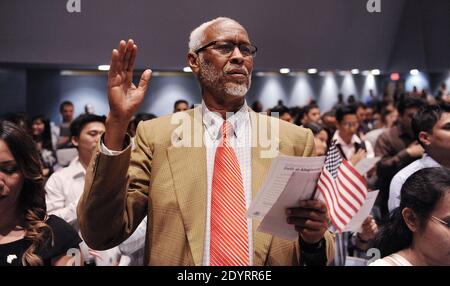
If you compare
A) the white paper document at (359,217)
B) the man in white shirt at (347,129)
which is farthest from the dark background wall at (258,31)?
the white paper document at (359,217)

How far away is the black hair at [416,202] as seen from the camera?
97.0 inches

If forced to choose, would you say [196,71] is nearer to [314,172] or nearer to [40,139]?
[314,172]

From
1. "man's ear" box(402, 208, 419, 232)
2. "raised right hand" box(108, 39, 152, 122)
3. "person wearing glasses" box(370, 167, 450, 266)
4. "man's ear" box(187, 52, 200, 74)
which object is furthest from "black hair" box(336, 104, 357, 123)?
"raised right hand" box(108, 39, 152, 122)

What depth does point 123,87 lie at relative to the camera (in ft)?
6.62

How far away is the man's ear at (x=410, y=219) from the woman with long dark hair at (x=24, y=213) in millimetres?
1332

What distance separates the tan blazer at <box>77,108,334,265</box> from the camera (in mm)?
2108

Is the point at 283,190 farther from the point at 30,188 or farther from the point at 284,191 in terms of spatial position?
the point at 30,188

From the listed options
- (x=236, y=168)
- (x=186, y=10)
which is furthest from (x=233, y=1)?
(x=236, y=168)

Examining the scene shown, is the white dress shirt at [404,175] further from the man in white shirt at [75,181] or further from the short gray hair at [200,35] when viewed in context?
the short gray hair at [200,35]

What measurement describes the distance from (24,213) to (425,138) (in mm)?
2485

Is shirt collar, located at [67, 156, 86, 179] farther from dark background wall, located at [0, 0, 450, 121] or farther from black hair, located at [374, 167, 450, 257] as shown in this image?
black hair, located at [374, 167, 450, 257]

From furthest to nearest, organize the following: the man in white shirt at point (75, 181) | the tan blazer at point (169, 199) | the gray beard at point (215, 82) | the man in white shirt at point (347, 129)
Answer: the man in white shirt at point (347, 129) → the man in white shirt at point (75, 181) → the gray beard at point (215, 82) → the tan blazer at point (169, 199)

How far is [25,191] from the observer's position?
2.61m
